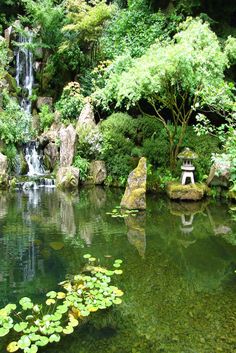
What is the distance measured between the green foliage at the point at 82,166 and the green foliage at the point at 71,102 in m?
3.29

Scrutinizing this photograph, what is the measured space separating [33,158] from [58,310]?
13880 mm

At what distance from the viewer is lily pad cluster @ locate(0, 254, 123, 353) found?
5.11 m

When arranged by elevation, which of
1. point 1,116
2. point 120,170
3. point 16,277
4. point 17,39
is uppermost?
point 17,39

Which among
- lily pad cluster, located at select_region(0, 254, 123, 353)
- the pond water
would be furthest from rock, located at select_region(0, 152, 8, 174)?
lily pad cluster, located at select_region(0, 254, 123, 353)

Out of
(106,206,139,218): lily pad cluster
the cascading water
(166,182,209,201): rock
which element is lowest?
(106,206,139,218): lily pad cluster

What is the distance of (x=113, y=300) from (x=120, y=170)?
10651mm

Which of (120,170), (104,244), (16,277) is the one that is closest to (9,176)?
(120,170)

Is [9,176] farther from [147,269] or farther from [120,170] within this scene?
[147,269]

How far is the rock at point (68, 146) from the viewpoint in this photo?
1728 cm

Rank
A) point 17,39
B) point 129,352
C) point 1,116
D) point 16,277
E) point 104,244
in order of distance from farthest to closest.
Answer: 1. point 17,39
2. point 1,116
3. point 104,244
4. point 16,277
5. point 129,352

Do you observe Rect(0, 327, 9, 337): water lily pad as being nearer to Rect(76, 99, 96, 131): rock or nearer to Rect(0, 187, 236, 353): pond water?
Rect(0, 187, 236, 353): pond water

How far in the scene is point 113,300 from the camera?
20.5ft

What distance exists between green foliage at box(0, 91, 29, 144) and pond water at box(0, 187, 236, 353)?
4.87 meters

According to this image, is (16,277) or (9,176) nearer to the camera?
(16,277)
